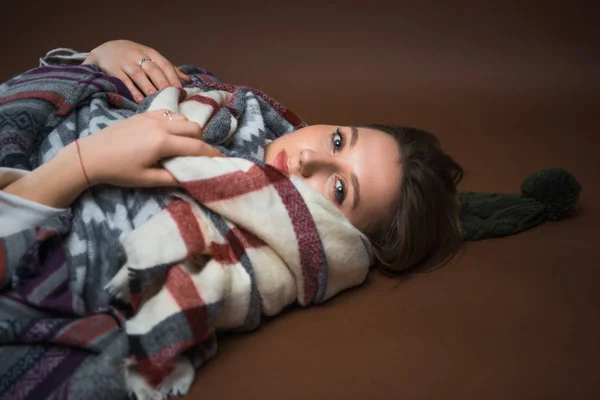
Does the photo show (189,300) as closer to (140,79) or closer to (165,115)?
(165,115)

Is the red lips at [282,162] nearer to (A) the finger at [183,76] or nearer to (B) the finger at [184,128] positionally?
(B) the finger at [184,128]

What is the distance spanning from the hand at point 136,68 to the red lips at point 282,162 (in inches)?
11.6

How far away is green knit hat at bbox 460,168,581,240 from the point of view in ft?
4.34

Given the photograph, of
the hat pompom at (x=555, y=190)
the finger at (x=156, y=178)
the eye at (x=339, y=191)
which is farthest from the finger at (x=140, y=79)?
the hat pompom at (x=555, y=190)

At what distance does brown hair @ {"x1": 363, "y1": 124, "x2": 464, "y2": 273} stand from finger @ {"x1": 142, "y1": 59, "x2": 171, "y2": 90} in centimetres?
47

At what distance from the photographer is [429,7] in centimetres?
207

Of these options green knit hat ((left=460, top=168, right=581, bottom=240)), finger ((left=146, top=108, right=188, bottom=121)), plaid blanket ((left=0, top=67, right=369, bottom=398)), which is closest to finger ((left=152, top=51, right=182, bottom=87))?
plaid blanket ((left=0, top=67, right=369, bottom=398))

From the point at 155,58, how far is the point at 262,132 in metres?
0.31

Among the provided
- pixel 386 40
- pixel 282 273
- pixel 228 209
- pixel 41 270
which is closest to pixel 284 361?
pixel 282 273

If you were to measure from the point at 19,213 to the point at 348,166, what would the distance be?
1.83ft

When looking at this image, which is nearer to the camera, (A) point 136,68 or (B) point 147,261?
(B) point 147,261

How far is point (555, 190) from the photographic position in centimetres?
134

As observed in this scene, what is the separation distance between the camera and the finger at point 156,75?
125 centimetres

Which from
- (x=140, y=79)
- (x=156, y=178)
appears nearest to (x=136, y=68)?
(x=140, y=79)
